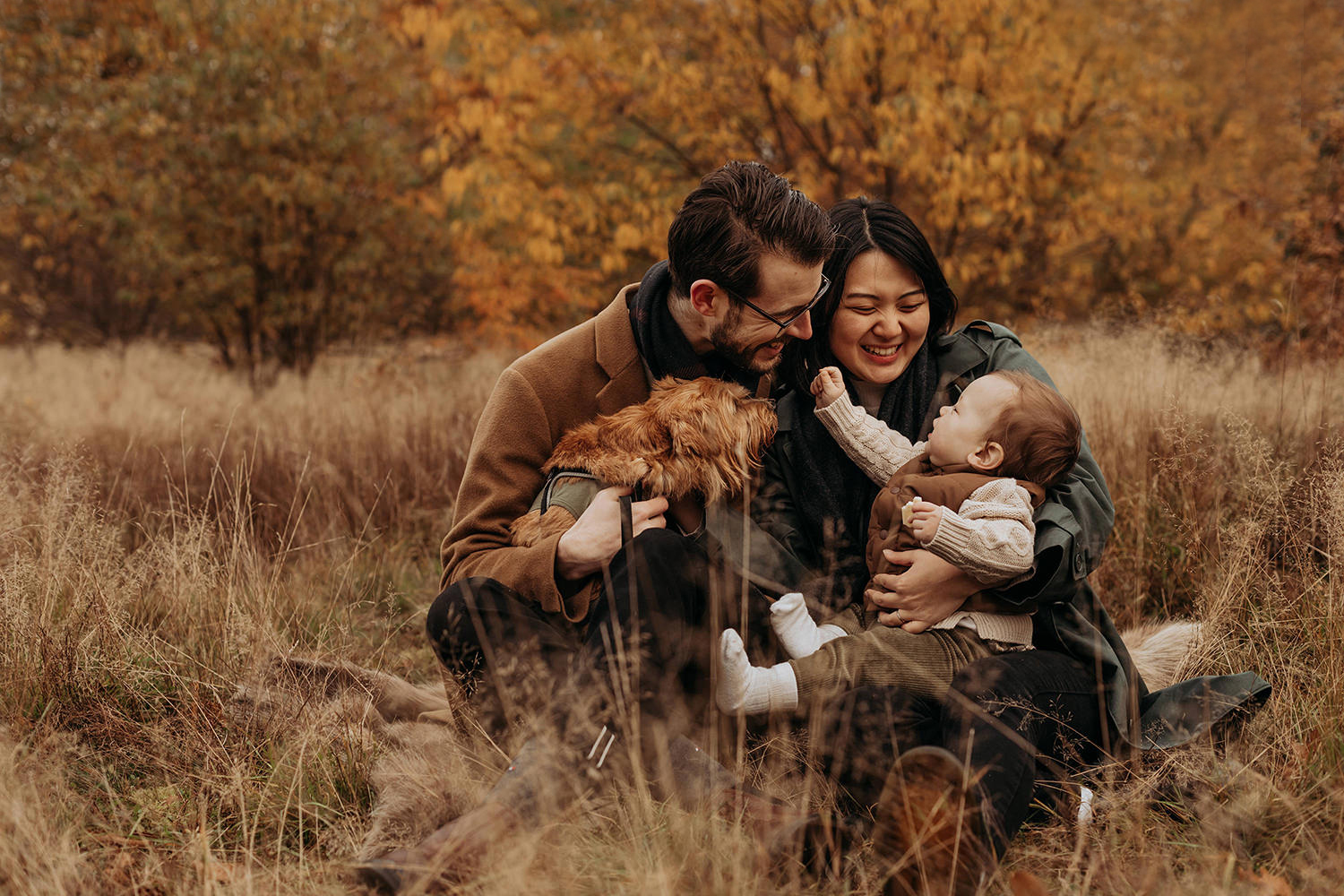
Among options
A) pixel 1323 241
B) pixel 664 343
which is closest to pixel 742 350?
pixel 664 343

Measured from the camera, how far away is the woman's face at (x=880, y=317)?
9.49ft

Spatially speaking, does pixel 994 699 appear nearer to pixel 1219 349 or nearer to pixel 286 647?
pixel 286 647

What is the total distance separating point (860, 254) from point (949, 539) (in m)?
1.03

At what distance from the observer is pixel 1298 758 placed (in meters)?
2.17

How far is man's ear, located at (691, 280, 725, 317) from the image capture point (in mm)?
2830

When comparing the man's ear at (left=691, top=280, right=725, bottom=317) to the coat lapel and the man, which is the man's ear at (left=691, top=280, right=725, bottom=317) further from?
the coat lapel

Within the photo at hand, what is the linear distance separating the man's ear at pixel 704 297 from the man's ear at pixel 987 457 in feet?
3.02

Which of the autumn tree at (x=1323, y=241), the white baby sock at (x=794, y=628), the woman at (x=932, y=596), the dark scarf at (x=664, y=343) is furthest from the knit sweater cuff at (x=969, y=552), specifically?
the autumn tree at (x=1323, y=241)

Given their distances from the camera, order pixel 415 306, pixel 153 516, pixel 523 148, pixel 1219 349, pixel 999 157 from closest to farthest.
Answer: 1. pixel 153 516
2. pixel 1219 349
3. pixel 999 157
4. pixel 523 148
5. pixel 415 306

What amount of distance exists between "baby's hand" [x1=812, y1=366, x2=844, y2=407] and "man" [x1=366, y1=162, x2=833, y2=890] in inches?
6.1

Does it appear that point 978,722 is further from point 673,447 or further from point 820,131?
point 820,131

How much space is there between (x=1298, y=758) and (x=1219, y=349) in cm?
380

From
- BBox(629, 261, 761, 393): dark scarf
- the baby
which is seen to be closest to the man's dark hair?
BBox(629, 261, 761, 393): dark scarf

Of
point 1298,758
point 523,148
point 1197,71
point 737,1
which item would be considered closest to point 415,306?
point 523,148
